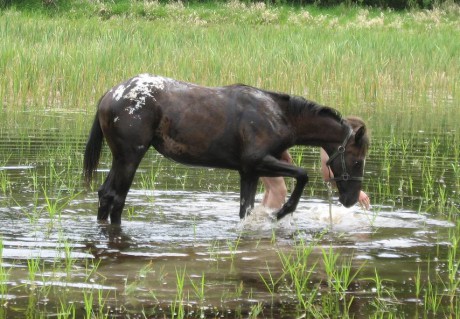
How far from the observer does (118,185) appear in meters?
8.73

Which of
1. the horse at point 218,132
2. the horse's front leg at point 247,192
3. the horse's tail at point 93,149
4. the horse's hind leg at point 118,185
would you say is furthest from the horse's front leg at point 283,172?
Result: the horse's tail at point 93,149

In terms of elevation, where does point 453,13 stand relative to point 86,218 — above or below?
above

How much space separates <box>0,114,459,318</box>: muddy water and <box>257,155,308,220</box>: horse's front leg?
21 centimetres

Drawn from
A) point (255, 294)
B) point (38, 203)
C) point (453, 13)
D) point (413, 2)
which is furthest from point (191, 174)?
point (413, 2)

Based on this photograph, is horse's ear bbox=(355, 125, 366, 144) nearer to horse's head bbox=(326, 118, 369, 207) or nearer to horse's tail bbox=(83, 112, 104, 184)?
horse's head bbox=(326, 118, 369, 207)

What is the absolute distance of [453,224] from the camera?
8.75 m

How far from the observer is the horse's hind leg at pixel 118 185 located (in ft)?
28.3

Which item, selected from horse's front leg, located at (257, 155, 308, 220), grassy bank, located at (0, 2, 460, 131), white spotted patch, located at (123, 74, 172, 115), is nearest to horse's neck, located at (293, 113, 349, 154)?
horse's front leg, located at (257, 155, 308, 220)

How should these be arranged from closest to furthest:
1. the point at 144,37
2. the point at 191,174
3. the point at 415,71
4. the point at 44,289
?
the point at 44,289
the point at 191,174
the point at 415,71
the point at 144,37

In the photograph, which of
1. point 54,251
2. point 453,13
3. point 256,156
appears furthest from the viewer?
point 453,13

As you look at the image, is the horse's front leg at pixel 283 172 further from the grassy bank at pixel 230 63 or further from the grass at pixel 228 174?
the grassy bank at pixel 230 63

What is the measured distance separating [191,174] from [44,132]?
3090 mm

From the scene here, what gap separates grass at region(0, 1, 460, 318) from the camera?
615 cm

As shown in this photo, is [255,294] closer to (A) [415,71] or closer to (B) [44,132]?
(B) [44,132]
